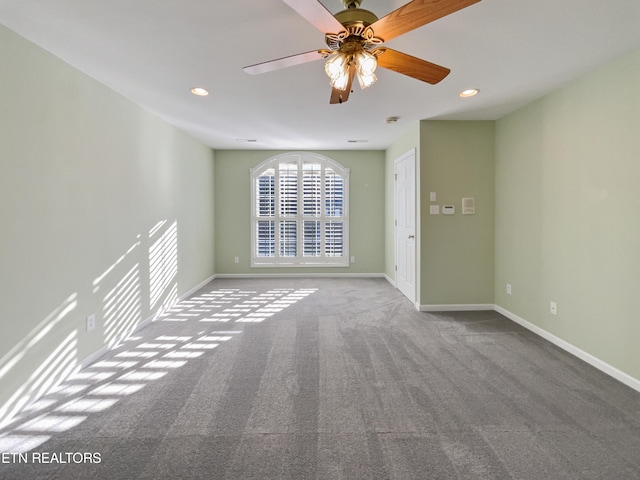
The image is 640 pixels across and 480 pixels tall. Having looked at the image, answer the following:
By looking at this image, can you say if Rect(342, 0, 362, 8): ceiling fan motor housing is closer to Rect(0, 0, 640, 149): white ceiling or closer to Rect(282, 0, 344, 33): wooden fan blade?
Rect(0, 0, 640, 149): white ceiling

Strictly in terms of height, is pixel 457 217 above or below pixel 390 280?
above

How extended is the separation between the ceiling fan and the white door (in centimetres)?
252

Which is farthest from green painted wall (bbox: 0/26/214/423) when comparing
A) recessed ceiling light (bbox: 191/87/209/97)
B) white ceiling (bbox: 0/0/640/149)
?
recessed ceiling light (bbox: 191/87/209/97)

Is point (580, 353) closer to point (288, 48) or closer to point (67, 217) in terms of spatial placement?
point (288, 48)

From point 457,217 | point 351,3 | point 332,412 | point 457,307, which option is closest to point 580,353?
point 457,307

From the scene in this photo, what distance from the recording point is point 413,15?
145 cm

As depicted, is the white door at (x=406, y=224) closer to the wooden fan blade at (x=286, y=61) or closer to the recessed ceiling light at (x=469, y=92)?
the recessed ceiling light at (x=469, y=92)

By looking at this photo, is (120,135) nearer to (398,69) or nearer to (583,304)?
(398,69)

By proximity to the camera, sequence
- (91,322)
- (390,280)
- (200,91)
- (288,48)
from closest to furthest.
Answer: (288,48), (91,322), (200,91), (390,280)

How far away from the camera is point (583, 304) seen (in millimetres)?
2738

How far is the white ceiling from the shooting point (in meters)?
1.82

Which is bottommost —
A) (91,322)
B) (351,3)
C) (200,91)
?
(91,322)

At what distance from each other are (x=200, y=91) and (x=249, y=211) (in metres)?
3.29

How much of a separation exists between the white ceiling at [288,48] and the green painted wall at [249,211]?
97.6 inches
